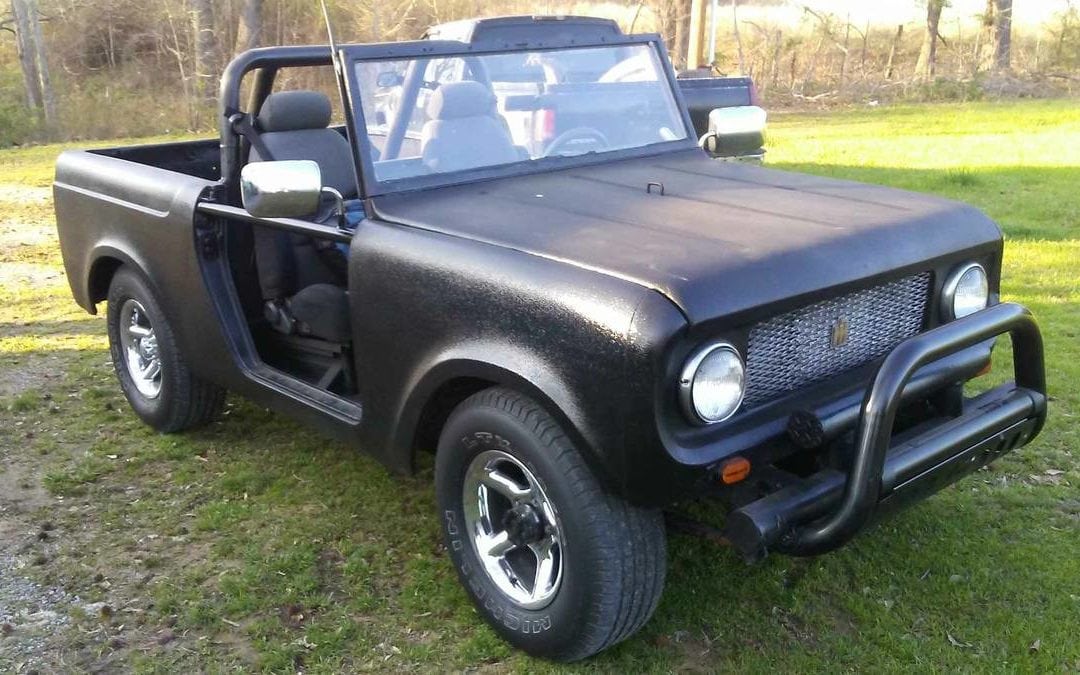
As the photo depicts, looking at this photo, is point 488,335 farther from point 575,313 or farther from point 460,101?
point 460,101

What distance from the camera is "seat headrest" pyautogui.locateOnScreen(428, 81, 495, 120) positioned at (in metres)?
3.80

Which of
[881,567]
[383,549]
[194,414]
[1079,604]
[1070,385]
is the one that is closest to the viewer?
[1079,604]

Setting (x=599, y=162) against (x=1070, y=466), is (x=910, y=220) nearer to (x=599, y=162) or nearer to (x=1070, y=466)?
(x=599, y=162)

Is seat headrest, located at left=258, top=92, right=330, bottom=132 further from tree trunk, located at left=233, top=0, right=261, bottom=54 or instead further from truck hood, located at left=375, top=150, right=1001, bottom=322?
tree trunk, located at left=233, top=0, right=261, bottom=54

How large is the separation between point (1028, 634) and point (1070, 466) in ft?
4.58

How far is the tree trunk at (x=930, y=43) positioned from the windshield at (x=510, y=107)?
18109 mm

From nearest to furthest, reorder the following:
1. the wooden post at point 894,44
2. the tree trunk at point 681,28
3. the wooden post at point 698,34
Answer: the wooden post at point 698,34
the tree trunk at point 681,28
the wooden post at point 894,44

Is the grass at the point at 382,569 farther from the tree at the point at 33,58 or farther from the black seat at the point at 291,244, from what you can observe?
the tree at the point at 33,58

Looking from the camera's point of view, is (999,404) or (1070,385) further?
(1070,385)

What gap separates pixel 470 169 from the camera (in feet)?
12.4

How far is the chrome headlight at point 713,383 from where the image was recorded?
2.63 metres

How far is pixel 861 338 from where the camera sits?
10.5 ft

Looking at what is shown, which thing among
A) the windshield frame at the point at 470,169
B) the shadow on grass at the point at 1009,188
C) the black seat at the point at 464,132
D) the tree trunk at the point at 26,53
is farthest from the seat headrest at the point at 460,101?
the tree trunk at the point at 26,53

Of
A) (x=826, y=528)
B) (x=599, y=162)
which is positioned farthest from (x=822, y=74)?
(x=826, y=528)
